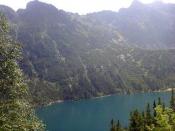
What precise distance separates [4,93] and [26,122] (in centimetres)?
235

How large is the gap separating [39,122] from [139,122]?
334 ft

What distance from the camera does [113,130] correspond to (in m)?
143

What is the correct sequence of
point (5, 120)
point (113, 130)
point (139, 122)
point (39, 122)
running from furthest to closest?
point (113, 130) < point (139, 122) < point (39, 122) < point (5, 120)

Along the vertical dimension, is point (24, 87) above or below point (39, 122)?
above

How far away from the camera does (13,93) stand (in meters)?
25.1

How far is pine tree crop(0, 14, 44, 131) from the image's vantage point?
2492 centimetres

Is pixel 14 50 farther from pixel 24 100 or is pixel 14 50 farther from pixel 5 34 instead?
pixel 24 100

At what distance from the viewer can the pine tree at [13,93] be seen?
24.9m

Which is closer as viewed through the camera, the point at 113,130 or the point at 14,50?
the point at 14,50

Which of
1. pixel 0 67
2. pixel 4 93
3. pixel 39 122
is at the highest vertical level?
pixel 0 67

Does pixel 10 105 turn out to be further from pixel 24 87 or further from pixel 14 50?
pixel 14 50

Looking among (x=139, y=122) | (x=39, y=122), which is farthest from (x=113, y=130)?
(x=39, y=122)

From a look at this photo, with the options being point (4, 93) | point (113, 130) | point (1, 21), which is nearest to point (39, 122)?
point (4, 93)

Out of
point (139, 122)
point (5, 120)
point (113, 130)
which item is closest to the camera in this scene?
point (5, 120)
